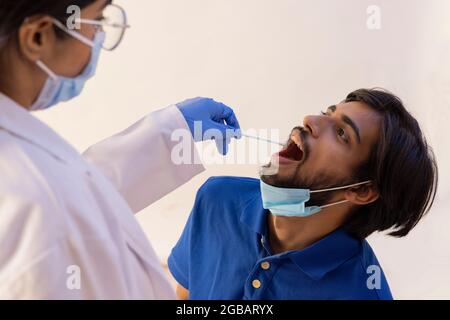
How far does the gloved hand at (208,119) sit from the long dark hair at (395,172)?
306mm

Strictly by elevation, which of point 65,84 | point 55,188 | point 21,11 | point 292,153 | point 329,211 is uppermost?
point 21,11

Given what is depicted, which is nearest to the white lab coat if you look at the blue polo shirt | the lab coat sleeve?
the lab coat sleeve

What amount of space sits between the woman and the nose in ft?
1.76

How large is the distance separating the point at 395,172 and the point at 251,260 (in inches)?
14.4

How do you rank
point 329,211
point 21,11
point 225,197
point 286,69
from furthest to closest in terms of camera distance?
point 286,69 → point 225,197 → point 329,211 → point 21,11

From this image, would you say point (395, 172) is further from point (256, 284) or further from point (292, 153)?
point (256, 284)

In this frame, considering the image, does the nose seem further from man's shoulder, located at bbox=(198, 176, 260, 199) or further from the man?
man's shoulder, located at bbox=(198, 176, 260, 199)

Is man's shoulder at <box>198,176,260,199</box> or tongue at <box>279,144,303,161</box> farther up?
tongue at <box>279,144,303,161</box>

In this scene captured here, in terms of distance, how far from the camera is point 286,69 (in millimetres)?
2107

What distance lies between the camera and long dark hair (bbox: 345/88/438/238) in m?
1.24

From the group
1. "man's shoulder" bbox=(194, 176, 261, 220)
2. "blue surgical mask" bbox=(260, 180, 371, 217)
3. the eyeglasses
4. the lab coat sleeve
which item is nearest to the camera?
the eyeglasses

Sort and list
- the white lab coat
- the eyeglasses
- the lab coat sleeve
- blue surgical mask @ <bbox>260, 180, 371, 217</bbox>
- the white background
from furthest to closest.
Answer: the white background → blue surgical mask @ <bbox>260, 180, 371, 217</bbox> → the lab coat sleeve → the eyeglasses → the white lab coat

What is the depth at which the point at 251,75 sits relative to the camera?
6.97ft

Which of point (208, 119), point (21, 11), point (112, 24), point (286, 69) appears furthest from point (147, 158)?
point (286, 69)
